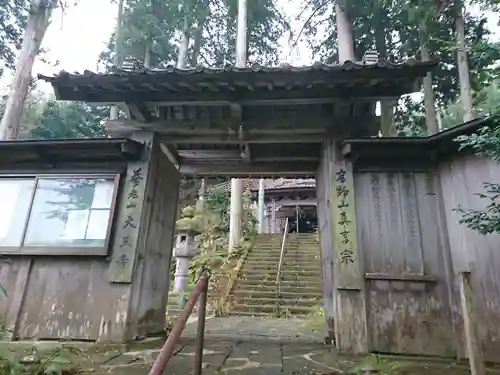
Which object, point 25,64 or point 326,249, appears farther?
point 25,64

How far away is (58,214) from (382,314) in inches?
196

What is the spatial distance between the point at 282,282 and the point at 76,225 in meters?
8.51

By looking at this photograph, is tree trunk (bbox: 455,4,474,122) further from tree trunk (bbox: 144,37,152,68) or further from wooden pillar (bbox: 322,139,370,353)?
tree trunk (bbox: 144,37,152,68)

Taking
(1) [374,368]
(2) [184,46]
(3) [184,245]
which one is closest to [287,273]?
(3) [184,245]

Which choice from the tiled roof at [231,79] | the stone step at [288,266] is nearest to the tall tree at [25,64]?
the tiled roof at [231,79]

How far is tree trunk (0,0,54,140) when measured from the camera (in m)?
10.4

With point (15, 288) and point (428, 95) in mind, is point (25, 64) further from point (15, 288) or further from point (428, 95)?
point (428, 95)

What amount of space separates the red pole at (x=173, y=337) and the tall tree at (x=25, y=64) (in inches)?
380

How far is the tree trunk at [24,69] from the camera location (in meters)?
10.4

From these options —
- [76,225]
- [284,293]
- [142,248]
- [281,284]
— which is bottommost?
[284,293]

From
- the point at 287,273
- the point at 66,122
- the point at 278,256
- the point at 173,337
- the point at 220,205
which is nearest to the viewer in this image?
the point at 173,337

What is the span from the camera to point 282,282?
41.2 ft

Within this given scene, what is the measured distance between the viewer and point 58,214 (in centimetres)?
555

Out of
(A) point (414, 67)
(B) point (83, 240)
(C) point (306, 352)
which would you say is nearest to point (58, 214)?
(B) point (83, 240)
